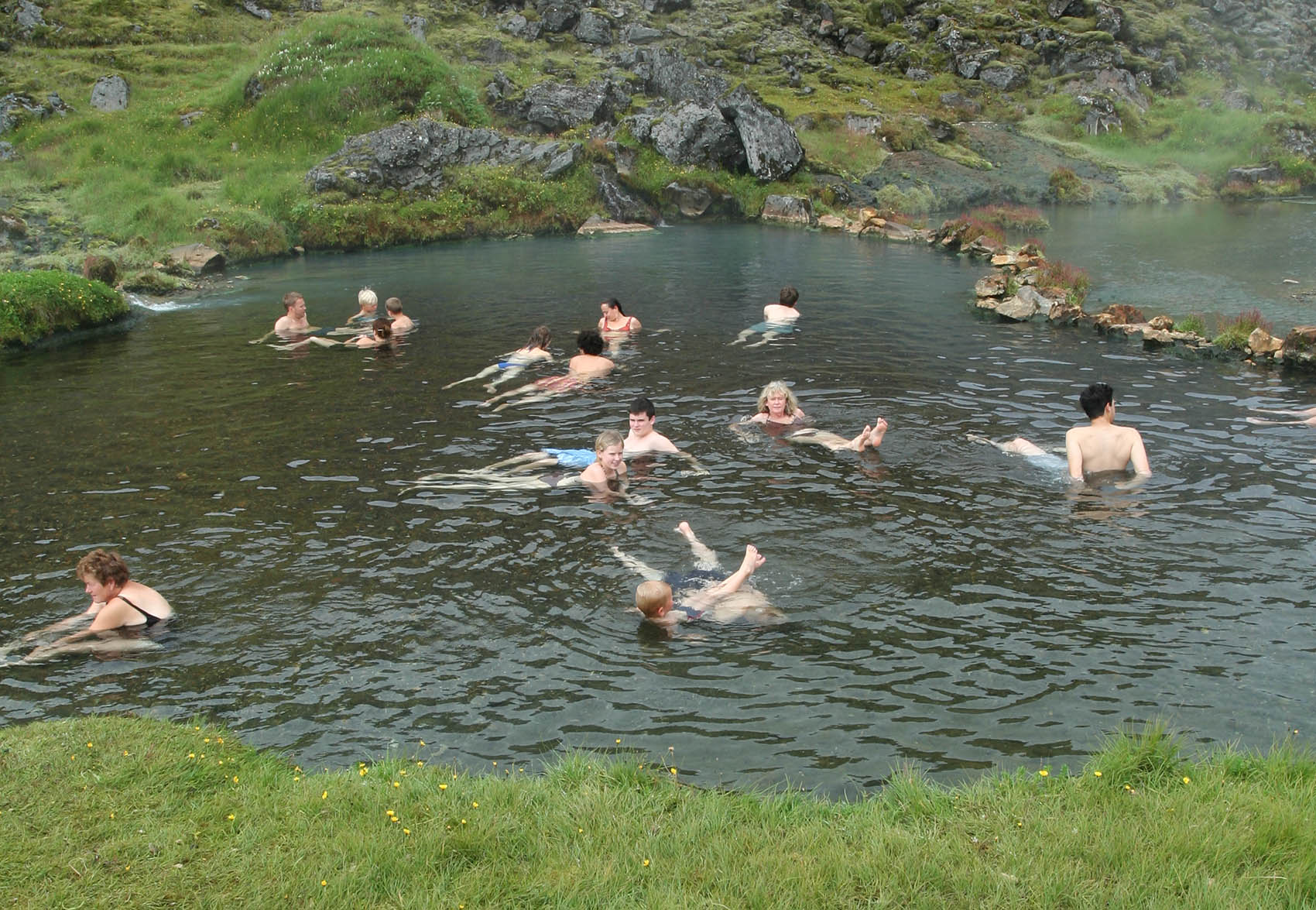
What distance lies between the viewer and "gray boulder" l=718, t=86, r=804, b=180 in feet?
170

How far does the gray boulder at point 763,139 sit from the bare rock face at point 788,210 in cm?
316

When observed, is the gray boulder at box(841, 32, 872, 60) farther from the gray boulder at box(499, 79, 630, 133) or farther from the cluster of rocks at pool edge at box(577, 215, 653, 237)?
the cluster of rocks at pool edge at box(577, 215, 653, 237)

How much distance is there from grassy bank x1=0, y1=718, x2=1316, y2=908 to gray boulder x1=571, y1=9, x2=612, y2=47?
66344mm

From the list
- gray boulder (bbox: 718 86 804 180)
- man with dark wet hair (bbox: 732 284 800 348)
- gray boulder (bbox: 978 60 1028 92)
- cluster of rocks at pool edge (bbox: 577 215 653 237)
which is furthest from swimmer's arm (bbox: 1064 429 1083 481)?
gray boulder (bbox: 978 60 1028 92)

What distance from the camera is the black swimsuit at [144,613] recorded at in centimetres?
965

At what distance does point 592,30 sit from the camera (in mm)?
66375

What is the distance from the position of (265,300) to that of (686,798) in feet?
85.0

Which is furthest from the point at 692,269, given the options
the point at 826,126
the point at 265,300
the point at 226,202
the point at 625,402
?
the point at 826,126

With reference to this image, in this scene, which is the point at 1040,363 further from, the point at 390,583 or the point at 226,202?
the point at 226,202

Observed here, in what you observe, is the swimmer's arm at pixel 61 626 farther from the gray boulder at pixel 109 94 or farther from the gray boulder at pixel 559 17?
the gray boulder at pixel 559 17

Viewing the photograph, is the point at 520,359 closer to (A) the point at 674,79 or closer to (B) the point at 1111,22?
(A) the point at 674,79

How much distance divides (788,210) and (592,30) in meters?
27.0

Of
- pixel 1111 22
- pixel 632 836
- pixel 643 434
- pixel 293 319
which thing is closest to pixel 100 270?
pixel 293 319

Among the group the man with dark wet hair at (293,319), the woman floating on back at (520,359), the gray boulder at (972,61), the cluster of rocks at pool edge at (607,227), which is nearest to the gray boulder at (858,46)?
the gray boulder at (972,61)
